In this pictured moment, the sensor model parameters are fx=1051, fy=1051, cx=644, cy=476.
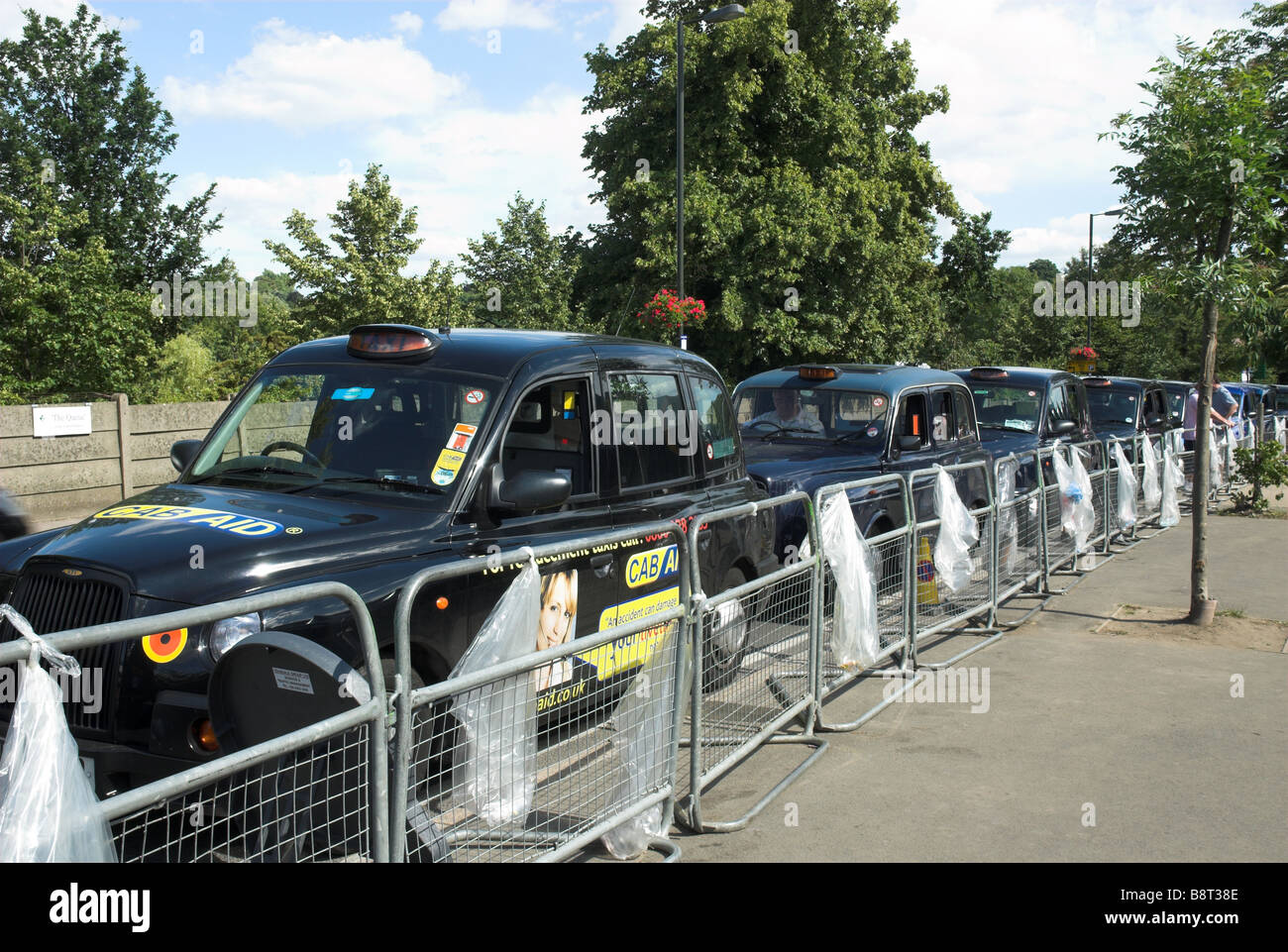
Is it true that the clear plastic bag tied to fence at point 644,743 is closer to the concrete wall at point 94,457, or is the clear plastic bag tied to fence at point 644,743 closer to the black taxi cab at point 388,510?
the black taxi cab at point 388,510

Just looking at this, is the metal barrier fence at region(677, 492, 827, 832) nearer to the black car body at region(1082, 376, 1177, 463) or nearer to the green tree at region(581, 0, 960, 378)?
the black car body at region(1082, 376, 1177, 463)

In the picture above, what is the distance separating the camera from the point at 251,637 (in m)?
3.10

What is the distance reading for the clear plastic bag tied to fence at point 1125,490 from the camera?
41.7 ft

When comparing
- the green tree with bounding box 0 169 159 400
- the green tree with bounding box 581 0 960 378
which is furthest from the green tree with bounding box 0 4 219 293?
the green tree with bounding box 581 0 960 378

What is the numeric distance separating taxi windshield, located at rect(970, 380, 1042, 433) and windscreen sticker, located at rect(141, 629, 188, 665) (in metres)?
11.0

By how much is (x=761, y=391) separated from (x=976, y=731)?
4.64 m

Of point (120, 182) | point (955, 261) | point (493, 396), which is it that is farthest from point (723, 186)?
point (493, 396)

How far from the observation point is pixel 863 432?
9453mm

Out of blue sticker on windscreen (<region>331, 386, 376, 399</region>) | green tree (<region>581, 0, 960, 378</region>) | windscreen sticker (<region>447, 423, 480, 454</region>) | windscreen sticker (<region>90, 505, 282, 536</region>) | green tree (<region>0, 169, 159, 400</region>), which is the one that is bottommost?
windscreen sticker (<region>90, 505, 282, 536</region>)

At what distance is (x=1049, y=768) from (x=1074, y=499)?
6038mm

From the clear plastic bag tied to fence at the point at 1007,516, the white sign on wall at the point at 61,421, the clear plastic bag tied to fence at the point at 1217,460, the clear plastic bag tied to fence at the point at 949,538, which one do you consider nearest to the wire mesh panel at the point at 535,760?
the clear plastic bag tied to fence at the point at 949,538

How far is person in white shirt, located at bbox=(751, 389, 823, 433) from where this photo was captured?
972cm

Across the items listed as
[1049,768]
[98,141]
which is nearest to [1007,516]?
[1049,768]

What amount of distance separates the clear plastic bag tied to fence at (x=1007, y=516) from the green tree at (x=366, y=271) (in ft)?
58.7
